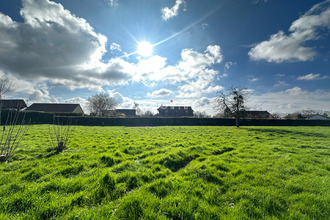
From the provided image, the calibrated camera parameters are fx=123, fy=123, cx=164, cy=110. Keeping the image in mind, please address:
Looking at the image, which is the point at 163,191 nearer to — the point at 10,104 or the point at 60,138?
the point at 60,138

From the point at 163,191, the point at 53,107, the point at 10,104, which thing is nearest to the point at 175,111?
the point at 53,107

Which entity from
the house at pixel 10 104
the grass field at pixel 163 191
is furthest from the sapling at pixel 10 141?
the house at pixel 10 104

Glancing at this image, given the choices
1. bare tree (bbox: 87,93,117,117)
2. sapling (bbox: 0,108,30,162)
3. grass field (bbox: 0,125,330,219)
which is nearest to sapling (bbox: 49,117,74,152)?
sapling (bbox: 0,108,30,162)

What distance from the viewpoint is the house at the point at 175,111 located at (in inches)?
2623

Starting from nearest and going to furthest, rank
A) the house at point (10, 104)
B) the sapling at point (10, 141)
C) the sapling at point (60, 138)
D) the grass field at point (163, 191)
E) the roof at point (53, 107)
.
Result: the grass field at point (163, 191) → the sapling at point (10, 141) → the sapling at point (60, 138) → the house at point (10, 104) → the roof at point (53, 107)

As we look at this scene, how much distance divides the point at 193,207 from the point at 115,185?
2.49 m

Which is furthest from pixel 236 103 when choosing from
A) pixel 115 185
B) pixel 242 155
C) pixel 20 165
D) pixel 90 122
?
pixel 90 122

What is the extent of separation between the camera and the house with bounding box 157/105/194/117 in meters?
66.6

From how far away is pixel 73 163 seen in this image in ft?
18.1

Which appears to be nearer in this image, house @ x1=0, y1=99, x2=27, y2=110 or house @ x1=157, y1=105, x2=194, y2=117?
house @ x1=0, y1=99, x2=27, y2=110

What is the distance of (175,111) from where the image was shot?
67375mm

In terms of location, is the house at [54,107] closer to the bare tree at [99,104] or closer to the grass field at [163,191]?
the bare tree at [99,104]

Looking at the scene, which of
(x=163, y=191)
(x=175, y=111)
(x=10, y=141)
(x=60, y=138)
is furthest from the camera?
(x=175, y=111)

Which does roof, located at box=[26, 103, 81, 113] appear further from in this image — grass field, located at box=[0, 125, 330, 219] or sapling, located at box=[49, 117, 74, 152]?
grass field, located at box=[0, 125, 330, 219]
